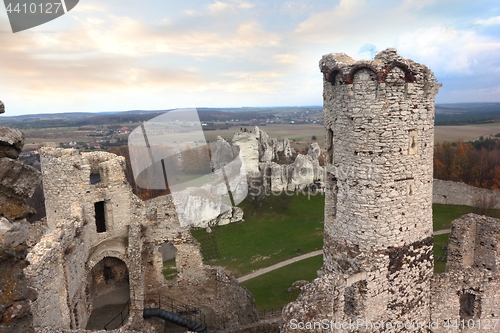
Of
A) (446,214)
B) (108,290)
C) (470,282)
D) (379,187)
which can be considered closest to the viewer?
(379,187)

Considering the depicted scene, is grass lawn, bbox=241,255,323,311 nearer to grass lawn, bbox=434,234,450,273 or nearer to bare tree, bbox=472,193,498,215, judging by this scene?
grass lawn, bbox=434,234,450,273

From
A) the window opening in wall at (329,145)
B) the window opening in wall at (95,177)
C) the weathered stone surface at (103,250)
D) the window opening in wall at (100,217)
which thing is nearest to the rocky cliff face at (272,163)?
the weathered stone surface at (103,250)

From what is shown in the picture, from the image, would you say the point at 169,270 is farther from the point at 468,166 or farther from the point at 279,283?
the point at 468,166

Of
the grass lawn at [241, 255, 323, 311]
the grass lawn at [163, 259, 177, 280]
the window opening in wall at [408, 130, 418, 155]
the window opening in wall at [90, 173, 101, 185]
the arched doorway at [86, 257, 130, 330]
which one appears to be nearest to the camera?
the window opening in wall at [408, 130, 418, 155]

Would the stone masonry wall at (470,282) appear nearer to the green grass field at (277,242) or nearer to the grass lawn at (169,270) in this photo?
the green grass field at (277,242)

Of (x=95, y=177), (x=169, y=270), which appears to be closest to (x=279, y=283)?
(x=169, y=270)

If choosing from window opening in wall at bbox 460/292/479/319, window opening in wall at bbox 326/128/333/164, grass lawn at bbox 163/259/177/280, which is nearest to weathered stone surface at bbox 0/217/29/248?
window opening in wall at bbox 326/128/333/164

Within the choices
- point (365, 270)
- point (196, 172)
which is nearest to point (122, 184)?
point (365, 270)
